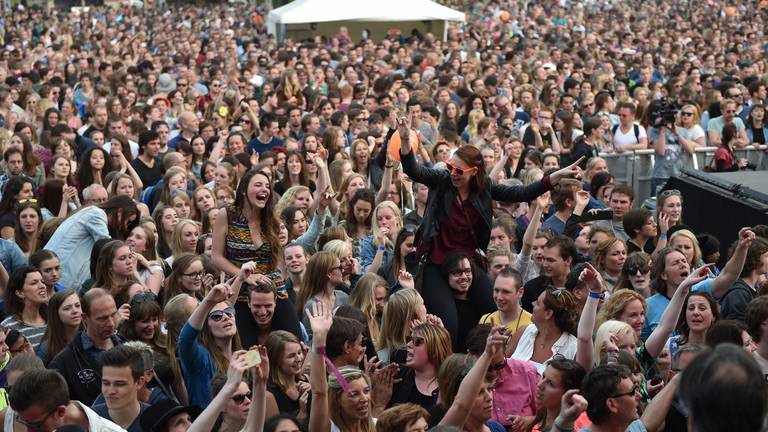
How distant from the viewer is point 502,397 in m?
6.39

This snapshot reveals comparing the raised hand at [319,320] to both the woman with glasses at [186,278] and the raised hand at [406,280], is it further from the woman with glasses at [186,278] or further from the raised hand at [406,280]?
the woman with glasses at [186,278]

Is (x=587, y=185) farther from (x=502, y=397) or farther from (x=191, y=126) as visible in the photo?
(x=502, y=397)

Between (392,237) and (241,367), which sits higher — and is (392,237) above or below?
below

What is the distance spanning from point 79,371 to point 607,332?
2669mm

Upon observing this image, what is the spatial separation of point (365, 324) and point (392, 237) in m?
2.32

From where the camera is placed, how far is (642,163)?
13828 millimetres

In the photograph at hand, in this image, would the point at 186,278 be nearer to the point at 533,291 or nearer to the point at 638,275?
the point at 533,291

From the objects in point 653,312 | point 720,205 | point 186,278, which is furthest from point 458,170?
point 720,205

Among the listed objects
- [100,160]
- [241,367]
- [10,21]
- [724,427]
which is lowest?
[10,21]

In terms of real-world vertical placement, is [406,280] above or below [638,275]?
above

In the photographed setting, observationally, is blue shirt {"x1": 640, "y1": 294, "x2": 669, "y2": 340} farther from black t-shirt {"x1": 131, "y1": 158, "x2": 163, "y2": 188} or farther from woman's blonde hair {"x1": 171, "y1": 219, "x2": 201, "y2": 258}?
black t-shirt {"x1": 131, "y1": 158, "x2": 163, "y2": 188}

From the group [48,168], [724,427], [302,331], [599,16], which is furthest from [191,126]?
[599,16]

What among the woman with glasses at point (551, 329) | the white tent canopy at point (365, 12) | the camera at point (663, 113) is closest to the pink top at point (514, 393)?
the woman with glasses at point (551, 329)

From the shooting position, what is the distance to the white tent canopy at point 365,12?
26.3m
